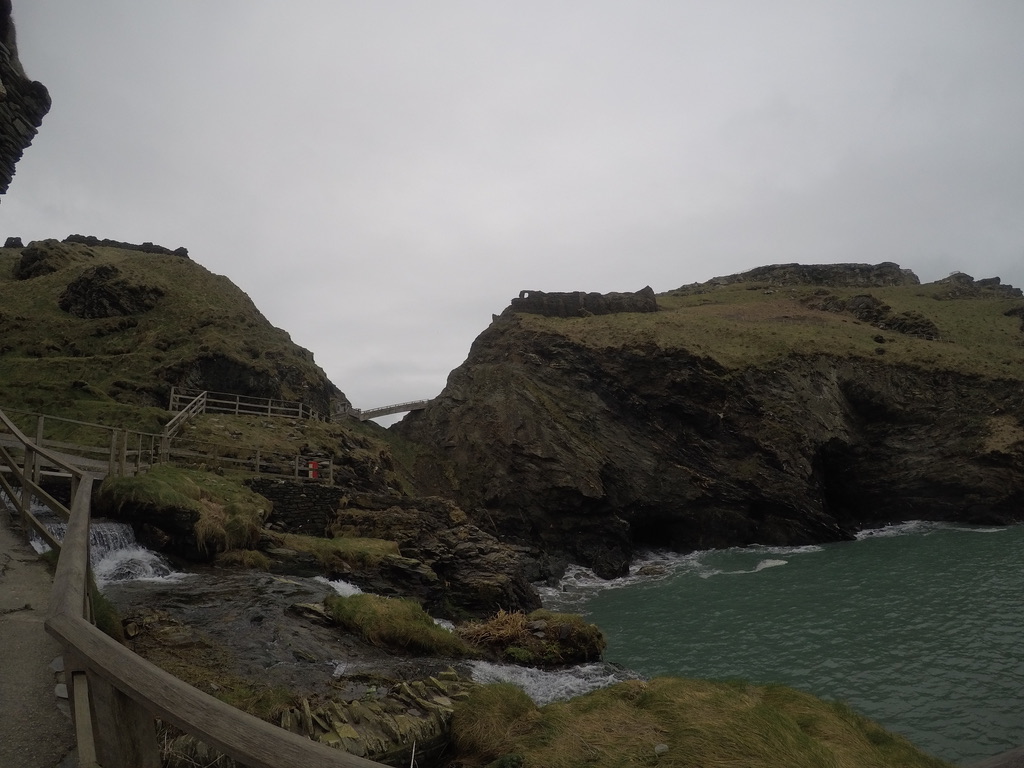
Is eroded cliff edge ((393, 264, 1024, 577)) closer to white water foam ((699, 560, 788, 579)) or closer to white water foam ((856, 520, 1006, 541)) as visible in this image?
white water foam ((856, 520, 1006, 541))

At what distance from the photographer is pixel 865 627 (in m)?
20.6

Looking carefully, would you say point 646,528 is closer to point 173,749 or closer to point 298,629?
point 298,629

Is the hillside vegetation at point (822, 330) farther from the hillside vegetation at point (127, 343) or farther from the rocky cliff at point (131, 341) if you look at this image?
the hillside vegetation at point (127, 343)

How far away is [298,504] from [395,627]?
13.5 m

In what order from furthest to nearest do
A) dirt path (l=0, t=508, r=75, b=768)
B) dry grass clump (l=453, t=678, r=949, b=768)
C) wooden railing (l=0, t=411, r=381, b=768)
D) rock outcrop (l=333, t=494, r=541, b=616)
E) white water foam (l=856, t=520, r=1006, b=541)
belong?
white water foam (l=856, t=520, r=1006, b=541) → rock outcrop (l=333, t=494, r=541, b=616) → dry grass clump (l=453, t=678, r=949, b=768) → dirt path (l=0, t=508, r=75, b=768) → wooden railing (l=0, t=411, r=381, b=768)

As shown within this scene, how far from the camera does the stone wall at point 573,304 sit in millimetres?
66875

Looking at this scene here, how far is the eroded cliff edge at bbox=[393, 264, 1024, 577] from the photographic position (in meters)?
45.8

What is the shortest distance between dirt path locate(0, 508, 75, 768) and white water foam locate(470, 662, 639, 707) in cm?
887

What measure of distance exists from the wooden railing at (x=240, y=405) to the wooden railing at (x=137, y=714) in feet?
114

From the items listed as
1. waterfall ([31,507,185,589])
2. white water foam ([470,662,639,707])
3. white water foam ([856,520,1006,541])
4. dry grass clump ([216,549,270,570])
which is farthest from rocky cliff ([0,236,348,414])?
white water foam ([856,520,1006,541])

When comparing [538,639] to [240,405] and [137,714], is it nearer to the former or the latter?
[137,714]

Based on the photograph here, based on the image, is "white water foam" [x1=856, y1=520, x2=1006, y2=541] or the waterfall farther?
"white water foam" [x1=856, y1=520, x2=1006, y2=541]

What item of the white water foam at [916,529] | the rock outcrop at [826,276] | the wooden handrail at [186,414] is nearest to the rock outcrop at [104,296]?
the wooden handrail at [186,414]

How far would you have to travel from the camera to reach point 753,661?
59.7ft
